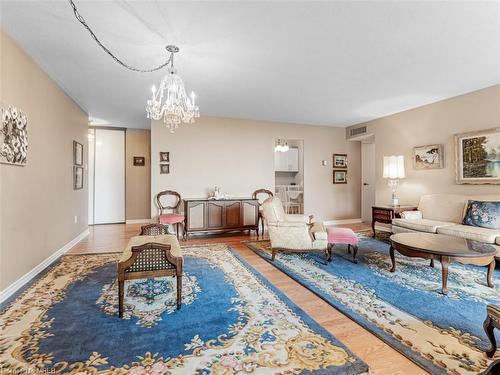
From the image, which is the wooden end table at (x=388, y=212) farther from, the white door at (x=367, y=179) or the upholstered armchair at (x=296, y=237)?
the white door at (x=367, y=179)

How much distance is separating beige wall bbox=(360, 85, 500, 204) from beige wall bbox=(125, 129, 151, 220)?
6.01 m

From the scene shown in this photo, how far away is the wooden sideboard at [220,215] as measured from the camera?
5.11 m

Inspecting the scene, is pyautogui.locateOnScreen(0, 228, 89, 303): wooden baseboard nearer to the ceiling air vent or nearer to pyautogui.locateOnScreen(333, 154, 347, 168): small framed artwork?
pyautogui.locateOnScreen(333, 154, 347, 168): small framed artwork

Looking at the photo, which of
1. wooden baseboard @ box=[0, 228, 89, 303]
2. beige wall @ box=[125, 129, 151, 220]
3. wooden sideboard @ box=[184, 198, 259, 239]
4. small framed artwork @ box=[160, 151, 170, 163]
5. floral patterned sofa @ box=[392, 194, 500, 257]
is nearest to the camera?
wooden baseboard @ box=[0, 228, 89, 303]

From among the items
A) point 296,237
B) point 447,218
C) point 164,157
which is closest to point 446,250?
point 296,237

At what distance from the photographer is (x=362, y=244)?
15.0ft

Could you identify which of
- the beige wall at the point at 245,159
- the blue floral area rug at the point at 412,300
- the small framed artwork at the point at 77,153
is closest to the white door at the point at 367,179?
the beige wall at the point at 245,159

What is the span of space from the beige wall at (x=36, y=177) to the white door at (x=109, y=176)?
7.69 ft

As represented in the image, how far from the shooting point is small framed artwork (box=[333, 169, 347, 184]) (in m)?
6.97

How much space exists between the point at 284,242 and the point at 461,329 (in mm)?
2058

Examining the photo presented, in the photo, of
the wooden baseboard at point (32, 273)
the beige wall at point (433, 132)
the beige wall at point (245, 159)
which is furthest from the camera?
the beige wall at point (245, 159)

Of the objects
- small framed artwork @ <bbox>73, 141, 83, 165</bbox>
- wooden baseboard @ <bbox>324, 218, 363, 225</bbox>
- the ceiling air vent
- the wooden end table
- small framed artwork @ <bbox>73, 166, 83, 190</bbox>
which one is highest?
the ceiling air vent

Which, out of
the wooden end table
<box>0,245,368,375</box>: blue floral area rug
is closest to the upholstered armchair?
<box>0,245,368,375</box>: blue floral area rug

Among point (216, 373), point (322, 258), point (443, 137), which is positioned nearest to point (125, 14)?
point (216, 373)
